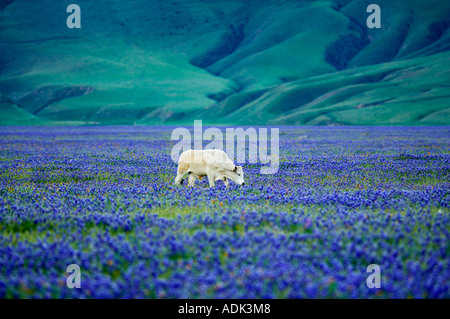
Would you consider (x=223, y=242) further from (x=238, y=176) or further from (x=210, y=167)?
(x=238, y=176)

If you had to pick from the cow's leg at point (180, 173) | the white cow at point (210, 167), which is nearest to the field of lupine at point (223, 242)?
the cow's leg at point (180, 173)

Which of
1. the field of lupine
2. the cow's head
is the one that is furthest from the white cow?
the field of lupine

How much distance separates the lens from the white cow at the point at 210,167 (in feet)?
43.0

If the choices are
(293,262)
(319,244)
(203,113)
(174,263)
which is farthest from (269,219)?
(203,113)

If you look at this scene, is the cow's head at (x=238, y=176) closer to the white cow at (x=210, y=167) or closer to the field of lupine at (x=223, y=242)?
the white cow at (x=210, y=167)

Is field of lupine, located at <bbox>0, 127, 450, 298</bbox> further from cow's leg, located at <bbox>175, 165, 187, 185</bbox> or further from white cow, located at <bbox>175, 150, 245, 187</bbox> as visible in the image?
white cow, located at <bbox>175, 150, 245, 187</bbox>

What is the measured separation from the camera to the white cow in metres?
13.1

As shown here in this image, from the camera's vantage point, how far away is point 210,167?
13.1 meters

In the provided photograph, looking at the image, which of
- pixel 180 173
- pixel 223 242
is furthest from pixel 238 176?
pixel 223 242

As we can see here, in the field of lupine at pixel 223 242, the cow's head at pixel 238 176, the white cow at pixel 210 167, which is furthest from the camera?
the cow's head at pixel 238 176

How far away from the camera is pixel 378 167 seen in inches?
733
